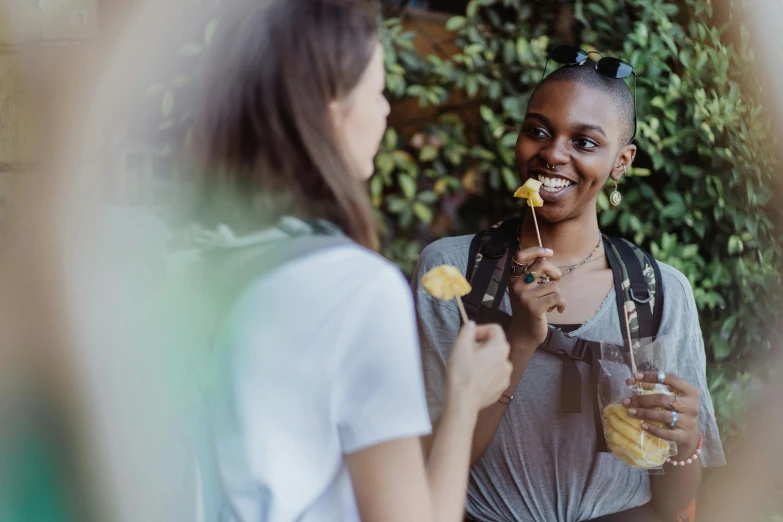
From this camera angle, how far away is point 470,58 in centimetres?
287

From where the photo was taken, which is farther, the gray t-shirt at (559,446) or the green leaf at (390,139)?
the green leaf at (390,139)

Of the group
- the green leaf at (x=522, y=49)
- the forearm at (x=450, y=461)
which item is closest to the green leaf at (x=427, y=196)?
the green leaf at (x=522, y=49)

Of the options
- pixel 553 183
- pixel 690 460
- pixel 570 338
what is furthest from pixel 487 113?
pixel 690 460

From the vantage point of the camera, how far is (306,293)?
3.15ft

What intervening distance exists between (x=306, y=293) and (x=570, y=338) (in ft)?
2.98

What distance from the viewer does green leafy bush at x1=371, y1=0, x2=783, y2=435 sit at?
2686mm

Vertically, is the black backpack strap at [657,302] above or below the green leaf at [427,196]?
above

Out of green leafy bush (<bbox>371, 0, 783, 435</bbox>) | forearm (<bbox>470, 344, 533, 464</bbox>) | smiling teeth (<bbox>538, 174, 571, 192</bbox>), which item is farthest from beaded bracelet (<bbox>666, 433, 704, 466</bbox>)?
green leafy bush (<bbox>371, 0, 783, 435</bbox>)

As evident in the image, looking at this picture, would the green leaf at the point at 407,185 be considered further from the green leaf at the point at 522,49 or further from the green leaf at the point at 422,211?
the green leaf at the point at 522,49

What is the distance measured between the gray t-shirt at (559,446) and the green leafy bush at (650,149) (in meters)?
1.07

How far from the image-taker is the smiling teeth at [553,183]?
5.76 ft

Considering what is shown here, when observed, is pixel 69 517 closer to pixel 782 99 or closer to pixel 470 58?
pixel 470 58

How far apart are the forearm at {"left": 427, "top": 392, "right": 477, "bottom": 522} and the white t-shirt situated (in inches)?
4.3

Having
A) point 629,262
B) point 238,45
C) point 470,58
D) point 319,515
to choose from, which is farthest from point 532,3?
point 319,515
